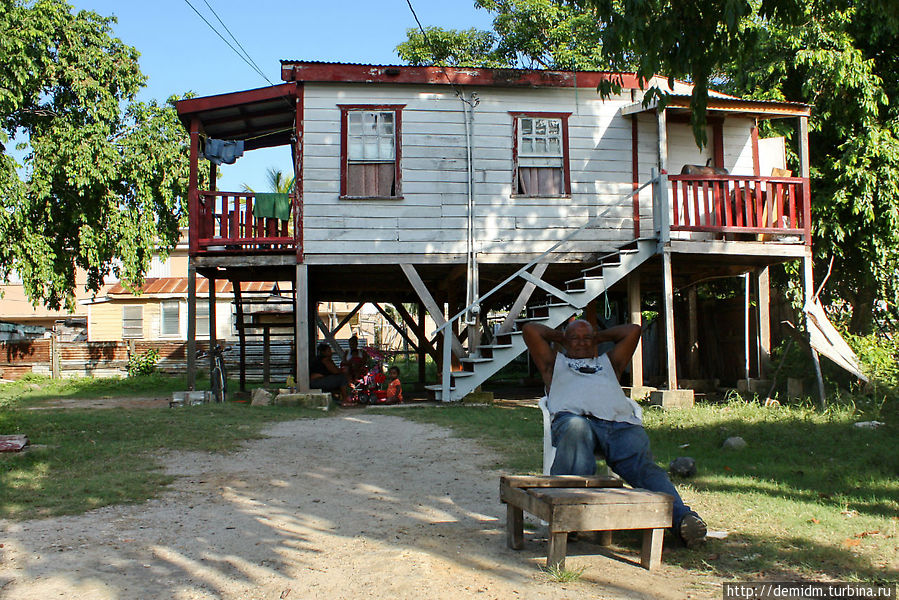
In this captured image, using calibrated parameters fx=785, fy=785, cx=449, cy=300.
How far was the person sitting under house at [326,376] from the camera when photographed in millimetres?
13367

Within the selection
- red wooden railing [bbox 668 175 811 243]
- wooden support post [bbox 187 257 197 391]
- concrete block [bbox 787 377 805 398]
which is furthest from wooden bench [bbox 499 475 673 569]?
wooden support post [bbox 187 257 197 391]

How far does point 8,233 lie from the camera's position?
54.2 ft

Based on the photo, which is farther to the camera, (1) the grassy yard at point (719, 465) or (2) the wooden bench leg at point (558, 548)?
(1) the grassy yard at point (719, 465)

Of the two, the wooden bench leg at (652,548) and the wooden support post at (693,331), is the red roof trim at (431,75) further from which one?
the wooden bench leg at (652,548)

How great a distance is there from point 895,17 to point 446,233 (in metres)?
8.19

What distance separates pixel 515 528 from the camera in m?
4.32

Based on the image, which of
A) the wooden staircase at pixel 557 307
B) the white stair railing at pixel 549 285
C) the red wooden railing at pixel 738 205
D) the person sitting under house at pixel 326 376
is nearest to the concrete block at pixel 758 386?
the red wooden railing at pixel 738 205

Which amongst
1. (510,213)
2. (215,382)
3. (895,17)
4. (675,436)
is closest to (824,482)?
(675,436)

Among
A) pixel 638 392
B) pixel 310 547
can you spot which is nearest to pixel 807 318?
pixel 638 392

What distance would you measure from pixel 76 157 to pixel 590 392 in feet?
49.5

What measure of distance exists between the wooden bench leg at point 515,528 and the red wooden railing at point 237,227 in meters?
9.01

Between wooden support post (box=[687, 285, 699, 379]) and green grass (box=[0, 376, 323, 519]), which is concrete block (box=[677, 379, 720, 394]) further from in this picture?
green grass (box=[0, 376, 323, 519])

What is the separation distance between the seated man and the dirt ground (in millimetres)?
384

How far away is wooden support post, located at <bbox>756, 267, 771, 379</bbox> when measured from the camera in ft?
41.5
